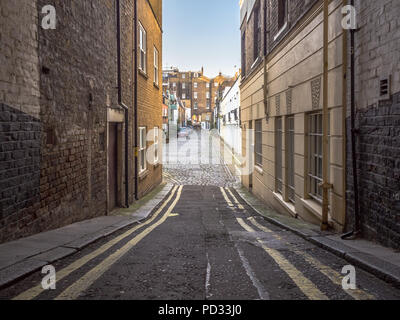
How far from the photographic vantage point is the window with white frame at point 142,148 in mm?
15041

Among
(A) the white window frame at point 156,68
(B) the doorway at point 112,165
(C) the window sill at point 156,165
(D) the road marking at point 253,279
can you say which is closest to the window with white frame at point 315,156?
(D) the road marking at point 253,279

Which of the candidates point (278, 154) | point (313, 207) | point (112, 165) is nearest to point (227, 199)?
point (278, 154)

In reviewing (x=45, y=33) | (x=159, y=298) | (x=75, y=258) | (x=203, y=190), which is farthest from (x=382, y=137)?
(x=203, y=190)

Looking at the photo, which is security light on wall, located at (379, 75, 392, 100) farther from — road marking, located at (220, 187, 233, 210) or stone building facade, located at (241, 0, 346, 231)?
road marking, located at (220, 187, 233, 210)

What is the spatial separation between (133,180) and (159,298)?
9.96 meters

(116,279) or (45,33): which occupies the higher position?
(45,33)

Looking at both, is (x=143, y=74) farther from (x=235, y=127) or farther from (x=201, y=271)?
(x=235, y=127)

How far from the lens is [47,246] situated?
5582 millimetres

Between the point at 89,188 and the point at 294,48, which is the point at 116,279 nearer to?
the point at 89,188

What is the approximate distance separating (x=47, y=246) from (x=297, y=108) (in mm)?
6087

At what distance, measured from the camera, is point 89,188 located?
9.20 metres

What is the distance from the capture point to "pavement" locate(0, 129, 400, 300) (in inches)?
152

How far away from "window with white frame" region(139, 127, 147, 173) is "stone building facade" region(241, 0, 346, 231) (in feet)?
13.9

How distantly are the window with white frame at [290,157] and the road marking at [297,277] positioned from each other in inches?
192
